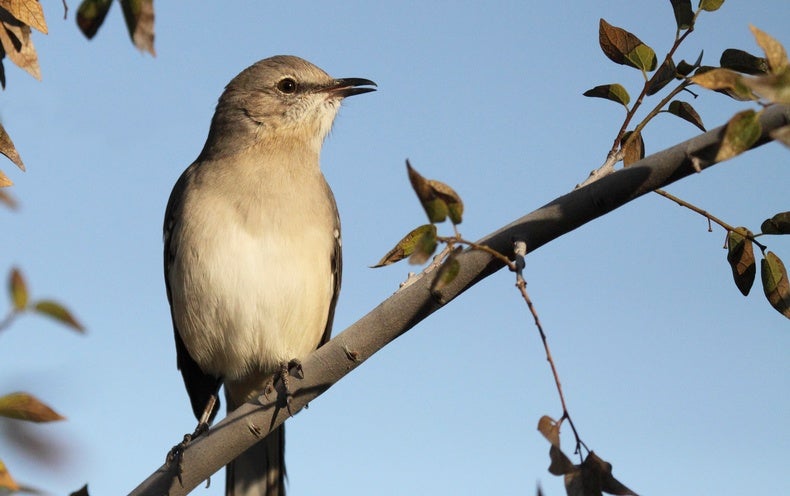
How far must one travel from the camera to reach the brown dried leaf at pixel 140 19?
6.99 feet

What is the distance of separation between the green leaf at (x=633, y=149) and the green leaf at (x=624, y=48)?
0.32 m

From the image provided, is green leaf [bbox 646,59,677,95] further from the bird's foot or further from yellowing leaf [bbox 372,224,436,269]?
the bird's foot

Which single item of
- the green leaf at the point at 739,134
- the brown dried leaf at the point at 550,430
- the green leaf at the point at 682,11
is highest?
the green leaf at the point at 682,11

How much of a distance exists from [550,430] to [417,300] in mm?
781

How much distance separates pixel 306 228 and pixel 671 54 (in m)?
3.26

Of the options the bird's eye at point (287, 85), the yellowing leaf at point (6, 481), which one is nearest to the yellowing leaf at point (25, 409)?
the yellowing leaf at point (6, 481)

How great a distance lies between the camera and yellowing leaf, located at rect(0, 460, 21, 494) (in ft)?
6.93

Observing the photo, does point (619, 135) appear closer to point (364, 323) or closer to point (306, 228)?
point (364, 323)

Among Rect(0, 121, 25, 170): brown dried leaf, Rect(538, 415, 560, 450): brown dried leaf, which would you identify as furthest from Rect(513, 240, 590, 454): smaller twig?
Rect(0, 121, 25, 170): brown dried leaf

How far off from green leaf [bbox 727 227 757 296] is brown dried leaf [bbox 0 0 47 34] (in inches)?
107

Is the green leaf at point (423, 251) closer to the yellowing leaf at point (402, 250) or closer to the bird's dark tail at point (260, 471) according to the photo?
the yellowing leaf at point (402, 250)

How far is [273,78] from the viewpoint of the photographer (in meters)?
7.37

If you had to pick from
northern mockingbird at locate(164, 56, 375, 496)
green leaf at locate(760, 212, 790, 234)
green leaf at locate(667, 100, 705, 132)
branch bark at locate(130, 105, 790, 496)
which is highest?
northern mockingbird at locate(164, 56, 375, 496)

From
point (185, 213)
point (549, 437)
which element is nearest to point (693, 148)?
point (549, 437)
